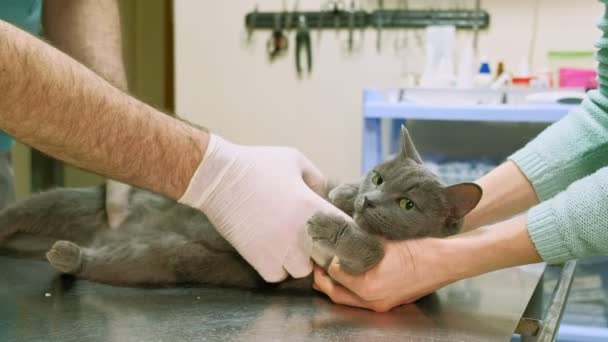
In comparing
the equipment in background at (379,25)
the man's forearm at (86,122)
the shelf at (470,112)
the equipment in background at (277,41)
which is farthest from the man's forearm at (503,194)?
the equipment in background at (277,41)

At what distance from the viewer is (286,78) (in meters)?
2.39

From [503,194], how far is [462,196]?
0.91 feet

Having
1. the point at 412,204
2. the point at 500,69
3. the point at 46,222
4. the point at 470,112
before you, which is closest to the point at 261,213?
the point at 412,204

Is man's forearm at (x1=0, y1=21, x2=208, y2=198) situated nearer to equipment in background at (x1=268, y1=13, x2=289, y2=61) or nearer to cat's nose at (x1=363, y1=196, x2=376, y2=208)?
cat's nose at (x1=363, y1=196, x2=376, y2=208)

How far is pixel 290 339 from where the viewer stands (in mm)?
798

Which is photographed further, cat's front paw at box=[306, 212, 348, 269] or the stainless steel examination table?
cat's front paw at box=[306, 212, 348, 269]

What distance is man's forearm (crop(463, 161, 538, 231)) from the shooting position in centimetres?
119

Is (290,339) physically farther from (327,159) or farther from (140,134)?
(327,159)

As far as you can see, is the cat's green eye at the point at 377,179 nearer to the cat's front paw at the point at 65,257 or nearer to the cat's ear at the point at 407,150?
the cat's ear at the point at 407,150

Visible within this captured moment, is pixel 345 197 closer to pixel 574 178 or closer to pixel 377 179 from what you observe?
pixel 377 179

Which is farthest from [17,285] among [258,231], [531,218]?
[531,218]

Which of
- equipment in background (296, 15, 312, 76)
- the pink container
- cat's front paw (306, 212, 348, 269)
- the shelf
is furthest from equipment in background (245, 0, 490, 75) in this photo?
cat's front paw (306, 212, 348, 269)

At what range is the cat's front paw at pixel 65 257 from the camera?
1.04m

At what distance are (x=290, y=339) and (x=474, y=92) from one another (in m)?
1.32
